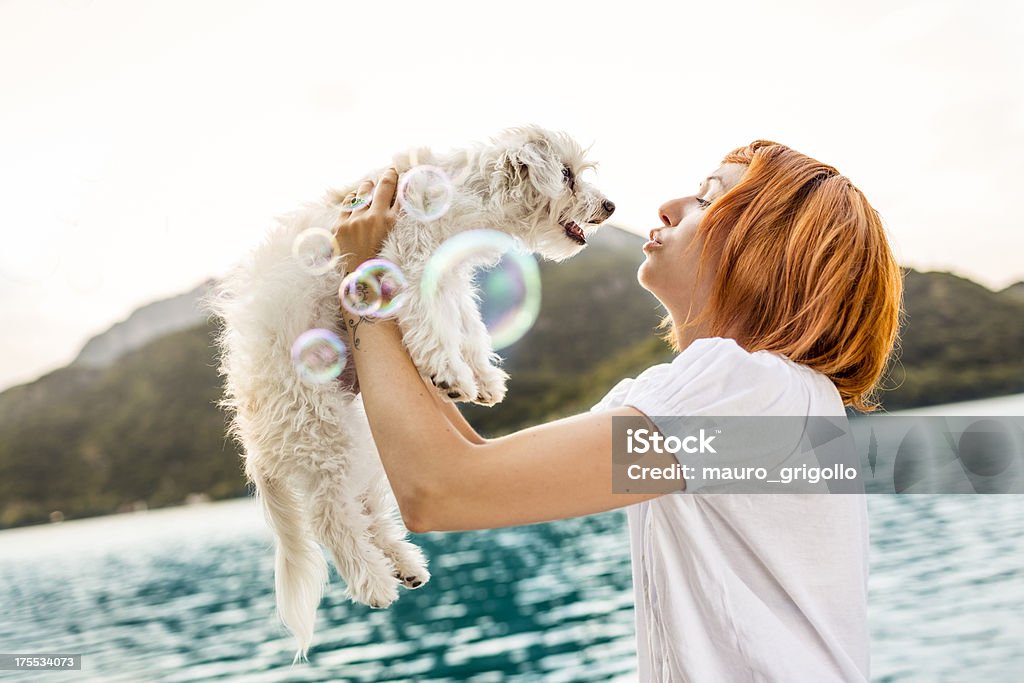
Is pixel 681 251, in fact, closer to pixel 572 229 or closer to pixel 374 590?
pixel 572 229

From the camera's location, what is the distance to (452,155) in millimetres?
2408

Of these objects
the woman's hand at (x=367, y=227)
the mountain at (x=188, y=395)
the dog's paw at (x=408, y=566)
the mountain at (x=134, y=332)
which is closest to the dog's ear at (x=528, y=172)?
the woman's hand at (x=367, y=227)

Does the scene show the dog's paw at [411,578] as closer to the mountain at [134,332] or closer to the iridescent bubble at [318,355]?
the iridescent bubble at [318,355]

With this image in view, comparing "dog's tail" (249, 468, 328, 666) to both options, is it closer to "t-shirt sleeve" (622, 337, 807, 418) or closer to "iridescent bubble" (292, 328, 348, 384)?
"iridescent bubble" (292, 328, 348, 384)

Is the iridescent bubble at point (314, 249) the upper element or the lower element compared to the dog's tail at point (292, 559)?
upper

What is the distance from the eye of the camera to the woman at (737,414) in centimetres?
158

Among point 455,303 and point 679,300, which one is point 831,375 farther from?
point 455,303

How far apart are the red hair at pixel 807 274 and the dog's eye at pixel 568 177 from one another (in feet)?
2.13

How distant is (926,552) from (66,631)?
1579 inches

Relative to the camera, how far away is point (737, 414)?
1555 millimetres

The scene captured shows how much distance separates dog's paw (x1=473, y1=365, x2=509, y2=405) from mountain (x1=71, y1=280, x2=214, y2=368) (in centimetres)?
10093

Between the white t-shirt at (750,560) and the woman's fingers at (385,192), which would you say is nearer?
the white t-shirt at (750,560)

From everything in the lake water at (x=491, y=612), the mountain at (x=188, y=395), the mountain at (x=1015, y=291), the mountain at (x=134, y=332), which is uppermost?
the mountain at (x=134, y=332)

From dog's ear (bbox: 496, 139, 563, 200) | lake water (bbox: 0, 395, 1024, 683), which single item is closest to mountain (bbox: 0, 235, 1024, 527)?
lake water (bbox: 0, 395, 1024, 683)
